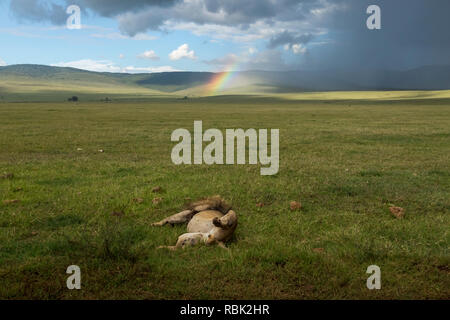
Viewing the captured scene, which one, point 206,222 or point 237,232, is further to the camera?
point 237,232

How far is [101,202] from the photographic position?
9.00 m

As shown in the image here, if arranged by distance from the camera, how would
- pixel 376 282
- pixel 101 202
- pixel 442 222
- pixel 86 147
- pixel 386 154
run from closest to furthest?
pixel 376 282 → pixel 442 222 → pixel 101 202 → pixel 386 154 → pixel 86 147

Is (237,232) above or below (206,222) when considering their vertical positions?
below

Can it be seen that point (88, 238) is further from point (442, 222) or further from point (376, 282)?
point (442, 222)

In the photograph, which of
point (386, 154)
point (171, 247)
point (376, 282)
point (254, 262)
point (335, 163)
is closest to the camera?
point (376, 282)

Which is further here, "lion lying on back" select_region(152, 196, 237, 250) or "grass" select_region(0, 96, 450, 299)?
"lion lying on back" select_region(152, 196, 237, 250)

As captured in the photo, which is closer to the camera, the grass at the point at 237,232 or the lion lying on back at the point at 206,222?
the grass at the point at 237,232

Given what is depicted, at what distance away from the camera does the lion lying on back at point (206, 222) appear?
6371 millimetres

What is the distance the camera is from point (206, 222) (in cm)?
683

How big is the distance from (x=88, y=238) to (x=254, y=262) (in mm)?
2901

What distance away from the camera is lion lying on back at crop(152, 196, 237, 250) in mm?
6371
